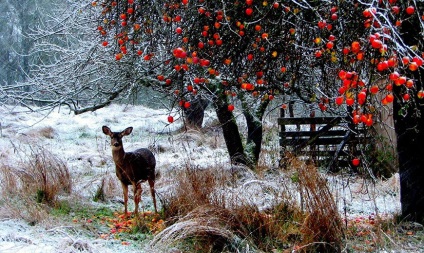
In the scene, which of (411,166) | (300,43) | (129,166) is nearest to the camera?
(300,43)

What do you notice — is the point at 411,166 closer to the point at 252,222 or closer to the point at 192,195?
the point at 252,222

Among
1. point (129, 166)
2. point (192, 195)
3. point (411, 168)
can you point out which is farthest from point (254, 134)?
point (411, 168)

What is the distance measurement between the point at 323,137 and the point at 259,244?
5981 millimetres

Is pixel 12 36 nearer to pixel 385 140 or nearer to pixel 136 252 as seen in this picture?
pixel 385 140

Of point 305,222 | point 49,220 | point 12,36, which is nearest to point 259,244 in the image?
point 305,222

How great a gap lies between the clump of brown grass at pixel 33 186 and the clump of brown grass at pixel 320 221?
271cm

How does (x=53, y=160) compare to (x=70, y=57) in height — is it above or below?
below

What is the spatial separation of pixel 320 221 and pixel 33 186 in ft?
11.6

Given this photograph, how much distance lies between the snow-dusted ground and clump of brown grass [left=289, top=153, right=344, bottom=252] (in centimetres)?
29

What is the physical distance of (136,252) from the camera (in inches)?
177

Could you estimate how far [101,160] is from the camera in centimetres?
1012

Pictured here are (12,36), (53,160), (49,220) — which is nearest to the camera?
(49,220)

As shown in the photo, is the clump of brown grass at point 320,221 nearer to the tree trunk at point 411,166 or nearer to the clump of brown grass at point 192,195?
the clump of brown grass at point 192,195

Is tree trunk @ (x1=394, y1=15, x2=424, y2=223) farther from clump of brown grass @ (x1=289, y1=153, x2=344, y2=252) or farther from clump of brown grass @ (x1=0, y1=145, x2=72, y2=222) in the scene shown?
clump of brown grass @ (x1=0, y1=145, x2=72, y2=222)
